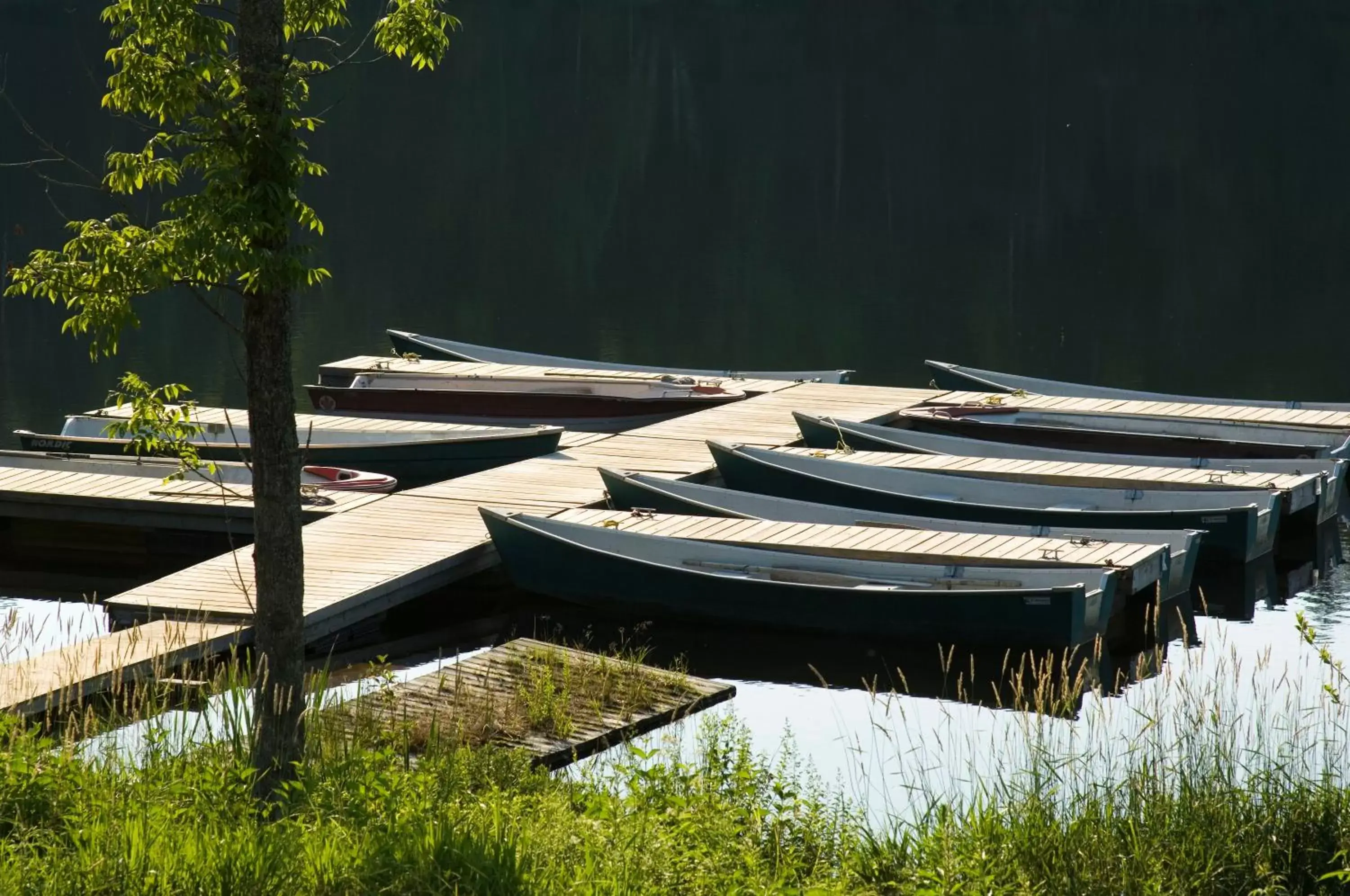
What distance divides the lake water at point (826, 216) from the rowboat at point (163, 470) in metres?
2.00

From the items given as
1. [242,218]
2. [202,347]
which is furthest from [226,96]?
[202,347]

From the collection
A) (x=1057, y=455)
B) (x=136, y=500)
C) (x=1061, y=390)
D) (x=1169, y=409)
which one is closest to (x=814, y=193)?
(x=1061, y=390)

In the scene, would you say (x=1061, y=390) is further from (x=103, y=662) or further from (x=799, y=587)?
(x=103, y=662)

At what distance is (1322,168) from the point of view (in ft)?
147

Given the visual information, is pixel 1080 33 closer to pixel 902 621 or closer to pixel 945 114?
pixel 945 114

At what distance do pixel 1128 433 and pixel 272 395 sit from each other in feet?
43.2

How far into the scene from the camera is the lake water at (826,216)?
15.1 meters

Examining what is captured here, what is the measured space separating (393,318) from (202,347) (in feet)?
13.0

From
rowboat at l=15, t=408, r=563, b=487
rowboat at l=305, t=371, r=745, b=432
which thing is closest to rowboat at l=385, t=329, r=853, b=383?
rowboat at l=305, t=371, r=745, b=432

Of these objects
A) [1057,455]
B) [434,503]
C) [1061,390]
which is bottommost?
[434,503]

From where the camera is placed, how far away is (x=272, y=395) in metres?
7.23

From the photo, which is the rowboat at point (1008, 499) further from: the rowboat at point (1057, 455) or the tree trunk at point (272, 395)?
the tree trunk at point (272, 395)

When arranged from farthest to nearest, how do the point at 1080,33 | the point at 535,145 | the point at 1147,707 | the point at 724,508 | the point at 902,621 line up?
1. the point at 1080,33
2. the point at 535,145
3. the point at 724,508
4. the point at 902,621
5. the point at 1147,707

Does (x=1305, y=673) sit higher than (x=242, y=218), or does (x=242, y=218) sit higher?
(x=242, y=218)
